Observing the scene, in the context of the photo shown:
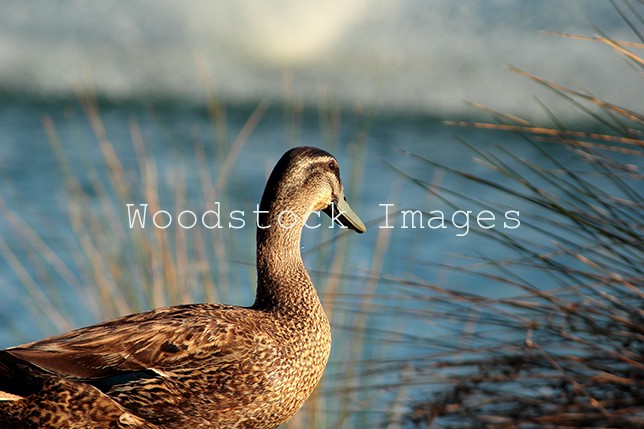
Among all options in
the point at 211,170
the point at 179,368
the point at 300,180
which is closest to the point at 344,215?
the point at 300,180

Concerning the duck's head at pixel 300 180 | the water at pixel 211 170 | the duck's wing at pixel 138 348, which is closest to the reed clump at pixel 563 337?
the duck's head at pixel 300 180

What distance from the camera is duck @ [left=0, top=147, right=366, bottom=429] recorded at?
2926 millimetres

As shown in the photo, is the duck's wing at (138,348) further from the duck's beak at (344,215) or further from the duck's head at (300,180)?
the duck's beak at (344,215)

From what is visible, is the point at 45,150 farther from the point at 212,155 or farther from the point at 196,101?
the point at 196,101

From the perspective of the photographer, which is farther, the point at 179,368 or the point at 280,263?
the point at 280,263

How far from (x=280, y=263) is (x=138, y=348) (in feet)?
1.87

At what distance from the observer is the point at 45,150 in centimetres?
1524

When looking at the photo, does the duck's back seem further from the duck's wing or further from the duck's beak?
the duck's beak

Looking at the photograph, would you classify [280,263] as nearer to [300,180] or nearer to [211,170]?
[300,180]

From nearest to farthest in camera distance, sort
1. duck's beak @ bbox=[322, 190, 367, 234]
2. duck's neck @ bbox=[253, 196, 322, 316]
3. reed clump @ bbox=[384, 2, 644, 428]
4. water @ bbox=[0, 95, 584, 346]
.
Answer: reed clump @ bbox=[384, 2, 644, 428] → duck's neck @ bbox=[253, 196, 322, 316] → duck's beak @ bbox=[322, 190, 367, 234] → water @ bbox=[0, 95, 584, 346]

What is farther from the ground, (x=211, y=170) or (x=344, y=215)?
(x=344, y=215)

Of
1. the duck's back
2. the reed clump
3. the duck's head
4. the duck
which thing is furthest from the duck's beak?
the duck's back

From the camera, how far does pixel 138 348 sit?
9.89 ft

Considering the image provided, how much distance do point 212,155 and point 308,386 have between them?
11.6 m
